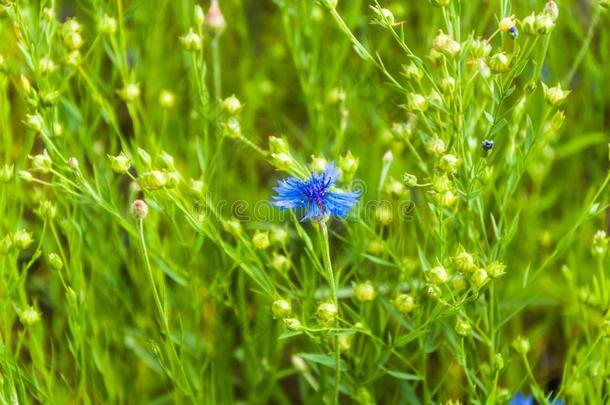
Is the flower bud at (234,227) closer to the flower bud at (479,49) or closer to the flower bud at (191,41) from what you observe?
the flower bud at (191,41)

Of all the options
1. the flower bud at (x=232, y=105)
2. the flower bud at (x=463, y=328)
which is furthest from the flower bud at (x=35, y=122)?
the flower bud at (x=463, y=328)

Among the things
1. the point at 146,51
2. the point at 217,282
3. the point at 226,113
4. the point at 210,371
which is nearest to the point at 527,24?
the point at 226,113

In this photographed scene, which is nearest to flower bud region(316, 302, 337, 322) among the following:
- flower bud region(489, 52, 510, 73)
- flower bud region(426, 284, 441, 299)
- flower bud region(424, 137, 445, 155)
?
flower bud region(426, 284, 441, 299)

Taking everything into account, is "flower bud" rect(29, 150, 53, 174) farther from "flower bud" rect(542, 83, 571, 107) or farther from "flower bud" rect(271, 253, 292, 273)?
"flower bud" rect(542, 83, 571, 107)

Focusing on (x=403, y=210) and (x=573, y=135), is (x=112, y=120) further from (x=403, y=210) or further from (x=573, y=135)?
(x=573, y=135)

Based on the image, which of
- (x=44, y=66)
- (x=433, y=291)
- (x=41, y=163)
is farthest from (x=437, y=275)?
(x=44, y=66)

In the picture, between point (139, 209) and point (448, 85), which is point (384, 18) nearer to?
point (448, 85)
